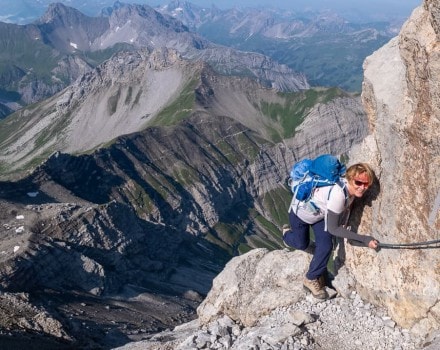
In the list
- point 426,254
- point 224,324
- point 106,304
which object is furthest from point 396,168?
point 106,304

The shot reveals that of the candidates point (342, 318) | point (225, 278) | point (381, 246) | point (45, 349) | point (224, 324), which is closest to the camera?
point (381, 246)

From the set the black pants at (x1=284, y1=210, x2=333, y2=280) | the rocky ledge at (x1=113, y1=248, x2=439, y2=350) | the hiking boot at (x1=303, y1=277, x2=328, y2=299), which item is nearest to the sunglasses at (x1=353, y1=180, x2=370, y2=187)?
the black pants at (x1=284, y1=210, x2=333, y2=280)

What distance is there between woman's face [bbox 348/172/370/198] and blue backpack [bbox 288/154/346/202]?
0.40 metres

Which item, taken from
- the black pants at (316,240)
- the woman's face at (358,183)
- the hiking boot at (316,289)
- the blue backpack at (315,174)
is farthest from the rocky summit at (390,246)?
the blue backpack at (315,174)

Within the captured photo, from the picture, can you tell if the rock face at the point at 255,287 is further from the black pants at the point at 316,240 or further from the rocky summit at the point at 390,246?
the black pants at the point at 316,240

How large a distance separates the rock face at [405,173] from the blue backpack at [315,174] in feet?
7.90

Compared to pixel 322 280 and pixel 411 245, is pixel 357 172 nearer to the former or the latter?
pixel 411 245

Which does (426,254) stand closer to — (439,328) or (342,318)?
(439,328)

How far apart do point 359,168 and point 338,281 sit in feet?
20.4

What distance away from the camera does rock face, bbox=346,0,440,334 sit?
1641cm

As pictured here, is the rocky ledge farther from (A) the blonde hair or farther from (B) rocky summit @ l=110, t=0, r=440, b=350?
(A) the blonde hair

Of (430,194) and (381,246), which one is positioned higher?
(430,194)

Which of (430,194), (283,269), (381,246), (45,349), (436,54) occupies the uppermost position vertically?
(436,54)

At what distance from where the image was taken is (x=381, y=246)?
18.4 meters
